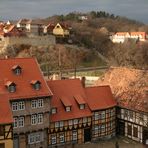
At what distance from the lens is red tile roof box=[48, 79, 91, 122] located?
130ft

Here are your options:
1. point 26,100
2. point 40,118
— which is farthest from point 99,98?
point 26,100

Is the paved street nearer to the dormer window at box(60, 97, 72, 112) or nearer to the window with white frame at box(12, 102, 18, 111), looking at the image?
the dormer window at box(60, 97, 72, 112)

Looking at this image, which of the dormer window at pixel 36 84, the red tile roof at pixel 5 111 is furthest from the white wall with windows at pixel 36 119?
the red tile roof at pixel 5 111

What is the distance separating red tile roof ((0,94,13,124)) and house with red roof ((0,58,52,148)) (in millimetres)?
1145

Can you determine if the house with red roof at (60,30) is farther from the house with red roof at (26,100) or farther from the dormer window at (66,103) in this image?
the house with red roof at (26,100)

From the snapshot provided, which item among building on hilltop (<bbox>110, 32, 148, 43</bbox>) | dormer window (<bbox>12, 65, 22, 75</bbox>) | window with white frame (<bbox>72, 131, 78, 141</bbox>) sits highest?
dormer window (<bbox>12, 65, 22, 75</bbox>)

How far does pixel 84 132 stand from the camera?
41188 millimetres

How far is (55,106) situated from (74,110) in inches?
87.9

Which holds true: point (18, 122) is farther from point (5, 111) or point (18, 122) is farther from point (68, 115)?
point (68, 115)

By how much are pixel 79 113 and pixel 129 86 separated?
6.93m

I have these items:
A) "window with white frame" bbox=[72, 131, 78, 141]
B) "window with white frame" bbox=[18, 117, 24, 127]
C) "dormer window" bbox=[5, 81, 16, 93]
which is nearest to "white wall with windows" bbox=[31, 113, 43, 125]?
"window with white frame" bbox=[18, 117, 24, 127]

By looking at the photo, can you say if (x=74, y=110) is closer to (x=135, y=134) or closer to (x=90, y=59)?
(x=135, y=134)

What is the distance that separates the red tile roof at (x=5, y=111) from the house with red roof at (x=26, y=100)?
1145 millimetres

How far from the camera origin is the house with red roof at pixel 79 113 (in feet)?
130
